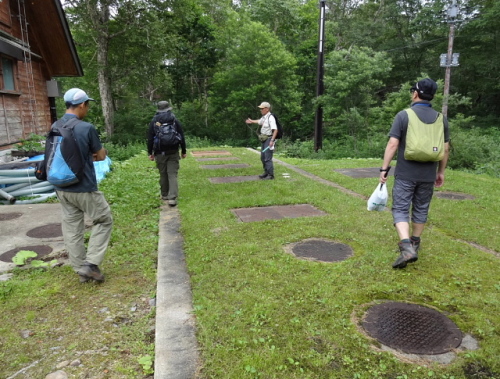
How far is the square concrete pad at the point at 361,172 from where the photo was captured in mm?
9422

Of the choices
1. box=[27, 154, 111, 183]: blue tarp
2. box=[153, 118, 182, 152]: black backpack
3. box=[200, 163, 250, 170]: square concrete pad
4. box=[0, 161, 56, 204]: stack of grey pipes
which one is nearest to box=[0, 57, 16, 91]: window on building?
box=[27, 154, 111, 183]: blue tarp

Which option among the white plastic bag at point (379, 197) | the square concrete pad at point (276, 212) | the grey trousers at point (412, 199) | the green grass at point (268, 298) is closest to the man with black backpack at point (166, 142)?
the green grass at point (268, 298)

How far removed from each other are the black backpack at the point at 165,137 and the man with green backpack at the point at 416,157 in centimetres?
364

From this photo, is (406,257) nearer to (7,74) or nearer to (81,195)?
(81,195)

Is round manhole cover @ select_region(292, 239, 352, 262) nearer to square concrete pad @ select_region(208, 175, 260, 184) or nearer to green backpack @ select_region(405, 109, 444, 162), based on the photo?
green backpack @ select_region(405, 109, 444, 162)

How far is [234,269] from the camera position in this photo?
12.9 ft

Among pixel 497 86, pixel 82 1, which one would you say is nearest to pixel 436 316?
pixel 82 1

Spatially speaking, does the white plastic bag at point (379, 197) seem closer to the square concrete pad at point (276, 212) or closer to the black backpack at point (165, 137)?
the square concrete pad at point (276, 212)

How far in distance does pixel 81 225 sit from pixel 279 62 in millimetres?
23306

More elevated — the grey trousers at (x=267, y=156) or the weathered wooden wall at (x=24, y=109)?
the weathered wooden wall at (x=24, y=109)

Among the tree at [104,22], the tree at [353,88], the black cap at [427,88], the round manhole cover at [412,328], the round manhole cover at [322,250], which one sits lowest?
the round manhole cover at [412,328]

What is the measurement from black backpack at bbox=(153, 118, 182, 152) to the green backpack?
12.6 feet

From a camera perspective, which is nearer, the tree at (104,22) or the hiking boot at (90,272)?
the hiking boot at (90,272)

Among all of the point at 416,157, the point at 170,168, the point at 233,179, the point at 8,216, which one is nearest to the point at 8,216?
the point at 8,216
